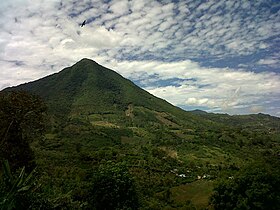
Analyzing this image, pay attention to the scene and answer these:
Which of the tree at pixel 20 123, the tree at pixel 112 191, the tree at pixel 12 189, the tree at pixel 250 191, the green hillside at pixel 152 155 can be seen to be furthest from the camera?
the green hillside at pixel 152 155

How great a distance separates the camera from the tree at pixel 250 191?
40531 mm

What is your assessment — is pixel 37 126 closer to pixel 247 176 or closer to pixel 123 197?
pixel 123 197

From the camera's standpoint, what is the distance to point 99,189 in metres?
40.8

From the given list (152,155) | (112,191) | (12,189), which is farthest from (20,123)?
(152,155)

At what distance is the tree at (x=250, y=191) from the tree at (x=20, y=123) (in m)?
26.1

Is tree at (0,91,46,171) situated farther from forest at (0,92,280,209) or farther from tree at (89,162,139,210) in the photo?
→ tree at (89,162,139,210)

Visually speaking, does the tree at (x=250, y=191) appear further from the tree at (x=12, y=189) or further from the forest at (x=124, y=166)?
the tree at (x=12, y=189)

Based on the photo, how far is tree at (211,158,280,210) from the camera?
40.5m

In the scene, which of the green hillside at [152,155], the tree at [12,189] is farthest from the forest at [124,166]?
the green hillside at [152,155]

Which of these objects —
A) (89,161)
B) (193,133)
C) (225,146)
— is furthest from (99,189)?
(193,133)

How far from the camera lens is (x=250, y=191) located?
41219 mm

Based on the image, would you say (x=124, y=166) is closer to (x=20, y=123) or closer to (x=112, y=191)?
(x=112, y=191)

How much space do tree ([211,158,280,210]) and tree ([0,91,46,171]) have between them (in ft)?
85.6

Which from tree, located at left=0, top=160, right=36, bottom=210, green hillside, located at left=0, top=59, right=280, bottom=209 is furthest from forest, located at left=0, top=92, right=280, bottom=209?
green hillside, located at left=0, top=59, right=280, bottom=209
